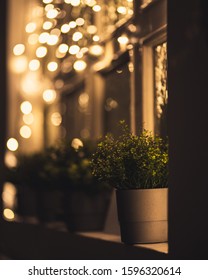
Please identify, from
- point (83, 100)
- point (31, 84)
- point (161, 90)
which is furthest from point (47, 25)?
point (31, 84)

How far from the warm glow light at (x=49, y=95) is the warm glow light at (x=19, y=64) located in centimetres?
64

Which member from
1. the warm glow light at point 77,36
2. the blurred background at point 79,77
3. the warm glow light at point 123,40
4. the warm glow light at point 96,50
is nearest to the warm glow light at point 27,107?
the blurred background at point 79,77

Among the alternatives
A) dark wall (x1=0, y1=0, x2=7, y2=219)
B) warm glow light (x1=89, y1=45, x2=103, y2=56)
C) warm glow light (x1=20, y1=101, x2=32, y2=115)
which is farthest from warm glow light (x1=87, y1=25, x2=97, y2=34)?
dark wall (x1=0, y1=0, x2=7, y2=219)

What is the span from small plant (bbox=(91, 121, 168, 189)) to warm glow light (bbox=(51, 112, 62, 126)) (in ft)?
8.97

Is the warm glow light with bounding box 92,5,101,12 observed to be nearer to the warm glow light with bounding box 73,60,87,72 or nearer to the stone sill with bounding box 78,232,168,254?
the warm glow light with bounding box 73,60,87,72

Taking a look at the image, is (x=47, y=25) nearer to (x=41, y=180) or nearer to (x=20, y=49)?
(x=41, y=180)

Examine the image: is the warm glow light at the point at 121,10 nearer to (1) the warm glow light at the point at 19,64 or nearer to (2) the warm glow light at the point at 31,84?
(2) the warm glow light at the point at 31,84

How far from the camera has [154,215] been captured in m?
2.78

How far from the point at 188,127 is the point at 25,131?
3972 millimetres

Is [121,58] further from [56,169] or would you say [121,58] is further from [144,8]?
[56,169]

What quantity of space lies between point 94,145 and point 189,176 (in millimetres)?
1667

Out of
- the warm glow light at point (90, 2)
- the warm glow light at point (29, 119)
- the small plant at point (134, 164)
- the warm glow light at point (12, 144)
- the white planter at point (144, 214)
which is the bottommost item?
the white planter at point (144, 214)

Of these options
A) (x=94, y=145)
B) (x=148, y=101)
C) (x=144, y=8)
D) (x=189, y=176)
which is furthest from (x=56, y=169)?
(x=189, y=176)

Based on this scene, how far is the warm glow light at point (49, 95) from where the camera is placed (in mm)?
5625
